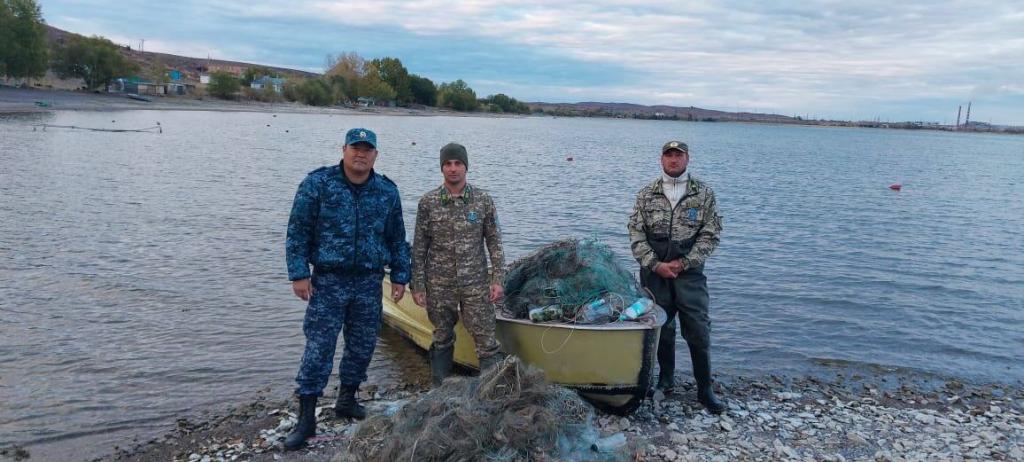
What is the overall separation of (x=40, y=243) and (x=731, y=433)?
13.1 m

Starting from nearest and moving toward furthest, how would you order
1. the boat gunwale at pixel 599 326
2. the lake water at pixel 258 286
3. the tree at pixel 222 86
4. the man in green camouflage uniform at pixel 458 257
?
1. the man in green camouflage uniform at pixel 458 257
2. the boat gunwale at pixel 599 326
3. the lake water at pixel 258 286
4. the tree at pixel 222 86

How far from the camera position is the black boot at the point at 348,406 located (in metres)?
6.32

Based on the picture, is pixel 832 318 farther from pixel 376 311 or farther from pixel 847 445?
pixel 376 311

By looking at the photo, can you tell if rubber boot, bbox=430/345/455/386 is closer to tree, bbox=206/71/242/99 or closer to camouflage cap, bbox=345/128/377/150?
camouflage cap, bbox=345/128/377/150

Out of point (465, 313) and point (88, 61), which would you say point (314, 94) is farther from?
point (465, 313)

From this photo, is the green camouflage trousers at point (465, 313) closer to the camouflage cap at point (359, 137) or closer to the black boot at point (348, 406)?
the black boot at point (348, 406)

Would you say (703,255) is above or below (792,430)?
above

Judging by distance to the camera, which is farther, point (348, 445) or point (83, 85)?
point (83, 85)

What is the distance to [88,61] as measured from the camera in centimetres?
8775

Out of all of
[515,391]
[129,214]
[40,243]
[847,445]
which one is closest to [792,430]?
[847,445]

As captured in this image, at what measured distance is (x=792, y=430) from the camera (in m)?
6.70

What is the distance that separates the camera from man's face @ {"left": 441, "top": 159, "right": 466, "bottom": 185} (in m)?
5.85

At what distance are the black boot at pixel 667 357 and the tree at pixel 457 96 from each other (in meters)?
165

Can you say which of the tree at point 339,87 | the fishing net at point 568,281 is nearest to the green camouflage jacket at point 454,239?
the fishing net at point 568,281
